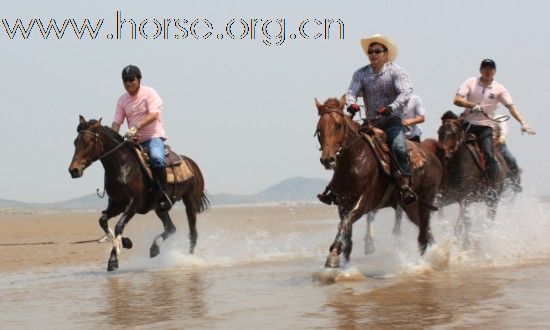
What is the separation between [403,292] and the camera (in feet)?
27.7

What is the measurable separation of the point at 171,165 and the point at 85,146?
77.0 inches

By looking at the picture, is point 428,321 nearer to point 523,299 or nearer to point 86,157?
point 523,299

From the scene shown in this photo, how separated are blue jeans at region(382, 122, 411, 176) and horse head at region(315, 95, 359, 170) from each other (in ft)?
2.81

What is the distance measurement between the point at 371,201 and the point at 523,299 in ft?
8.76

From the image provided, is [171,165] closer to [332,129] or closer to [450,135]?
[450,135]

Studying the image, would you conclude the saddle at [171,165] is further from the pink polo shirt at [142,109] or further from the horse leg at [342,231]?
the horse leg at [342,231]

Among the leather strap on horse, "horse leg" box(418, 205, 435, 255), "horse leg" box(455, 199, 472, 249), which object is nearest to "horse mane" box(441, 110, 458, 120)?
"horse leg" box(455, 199, 472, 249)

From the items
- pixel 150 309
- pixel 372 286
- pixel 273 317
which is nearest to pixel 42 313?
pixel 150 309

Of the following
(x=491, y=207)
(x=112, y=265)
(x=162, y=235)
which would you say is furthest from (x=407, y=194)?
(x=162, y=235)

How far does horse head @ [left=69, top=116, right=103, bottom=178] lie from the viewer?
39.8 feet

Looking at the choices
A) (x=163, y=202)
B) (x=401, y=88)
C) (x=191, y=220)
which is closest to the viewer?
(x=401, y=88)

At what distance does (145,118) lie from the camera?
1310cm

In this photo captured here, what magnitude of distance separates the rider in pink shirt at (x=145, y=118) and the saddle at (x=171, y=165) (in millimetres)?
98

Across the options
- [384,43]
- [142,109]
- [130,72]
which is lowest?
[142,109]
